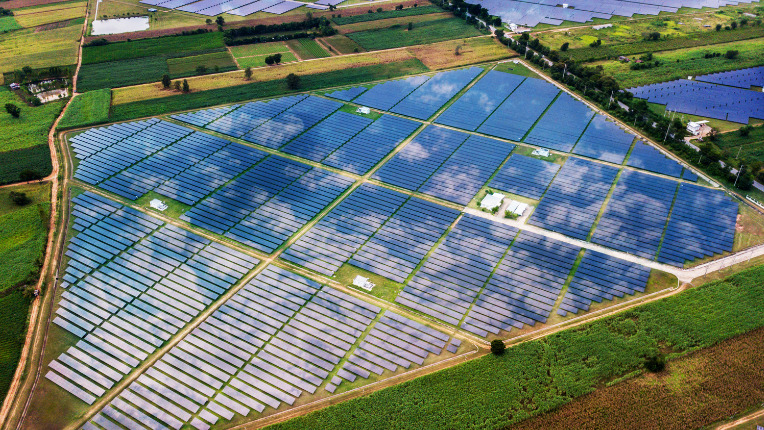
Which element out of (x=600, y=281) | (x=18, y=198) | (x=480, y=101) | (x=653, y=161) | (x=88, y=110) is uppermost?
(x=480, y=101)

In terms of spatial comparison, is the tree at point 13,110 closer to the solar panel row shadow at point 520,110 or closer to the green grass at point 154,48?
the green grass at point 154,48

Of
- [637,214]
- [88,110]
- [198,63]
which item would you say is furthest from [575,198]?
[88,110]

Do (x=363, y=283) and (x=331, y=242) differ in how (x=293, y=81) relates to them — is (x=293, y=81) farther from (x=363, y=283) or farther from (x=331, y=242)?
(x=363, y=283)

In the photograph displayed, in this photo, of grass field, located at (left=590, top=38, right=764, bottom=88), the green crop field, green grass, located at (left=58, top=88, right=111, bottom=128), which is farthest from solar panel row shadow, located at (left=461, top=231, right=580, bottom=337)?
the green crop field

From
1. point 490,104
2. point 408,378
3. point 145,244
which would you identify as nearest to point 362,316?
point 408,378

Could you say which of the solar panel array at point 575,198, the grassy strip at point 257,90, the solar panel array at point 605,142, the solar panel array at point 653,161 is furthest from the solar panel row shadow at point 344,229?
the grassy strip at point 257,90

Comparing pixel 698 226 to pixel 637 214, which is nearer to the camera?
pixel 698 226
